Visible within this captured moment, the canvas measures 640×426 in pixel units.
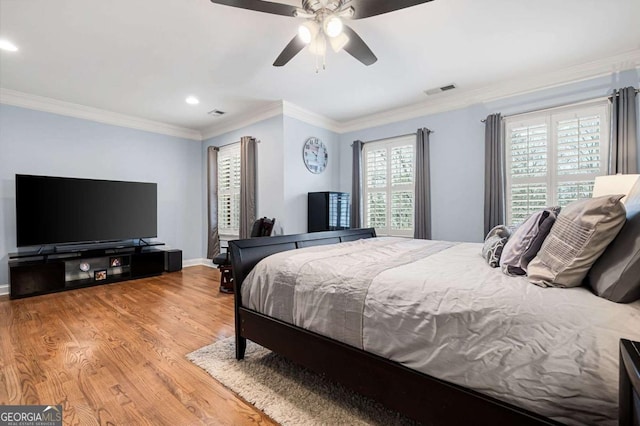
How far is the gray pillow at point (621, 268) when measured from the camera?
3.19 ft

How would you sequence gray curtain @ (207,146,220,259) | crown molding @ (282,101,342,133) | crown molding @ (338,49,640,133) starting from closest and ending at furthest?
crown molding @ (338,49,640,133) < crown molding @ (282,101,342,133) < gray curtain @ (207,146,220,259)

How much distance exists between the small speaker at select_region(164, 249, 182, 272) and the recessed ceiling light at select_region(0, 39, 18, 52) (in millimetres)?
3138

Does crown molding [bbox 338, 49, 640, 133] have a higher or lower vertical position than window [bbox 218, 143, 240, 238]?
higher

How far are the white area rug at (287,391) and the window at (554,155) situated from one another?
9.91ft

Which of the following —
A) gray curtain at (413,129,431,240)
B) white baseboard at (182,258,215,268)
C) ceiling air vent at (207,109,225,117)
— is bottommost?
white baseboard at (182,258,215,268)

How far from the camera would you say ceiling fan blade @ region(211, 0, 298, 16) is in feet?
5.84

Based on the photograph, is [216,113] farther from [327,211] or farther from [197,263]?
[197,263]

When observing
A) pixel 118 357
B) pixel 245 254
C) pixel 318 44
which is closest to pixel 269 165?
pixel 318 44

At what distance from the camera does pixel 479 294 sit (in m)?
1.15

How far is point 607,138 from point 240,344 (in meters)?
4.01

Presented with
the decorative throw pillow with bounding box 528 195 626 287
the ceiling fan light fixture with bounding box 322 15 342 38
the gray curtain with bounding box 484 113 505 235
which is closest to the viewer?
the decorative throw pillow with bounding box 528 195 626 287

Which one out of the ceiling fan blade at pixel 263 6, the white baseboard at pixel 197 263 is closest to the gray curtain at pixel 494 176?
the ceiling fan blade at pixel 263 6

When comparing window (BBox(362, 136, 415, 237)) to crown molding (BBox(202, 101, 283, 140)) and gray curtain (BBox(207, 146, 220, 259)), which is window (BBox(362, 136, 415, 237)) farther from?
gray curtain (BBox(207, 146, 220, 259))

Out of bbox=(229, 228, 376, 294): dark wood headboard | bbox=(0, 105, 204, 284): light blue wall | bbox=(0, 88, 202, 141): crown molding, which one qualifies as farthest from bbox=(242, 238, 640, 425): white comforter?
bbox=(0, 88, 202, 141): crown molding
